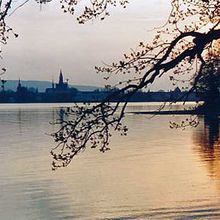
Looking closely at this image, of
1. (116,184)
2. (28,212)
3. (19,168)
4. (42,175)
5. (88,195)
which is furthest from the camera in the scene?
(19,168)

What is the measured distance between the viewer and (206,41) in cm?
1065

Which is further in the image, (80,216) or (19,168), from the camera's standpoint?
(19,168)

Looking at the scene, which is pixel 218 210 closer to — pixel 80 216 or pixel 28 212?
pixel 80 216

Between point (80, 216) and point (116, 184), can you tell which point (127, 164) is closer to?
point (116, 184)

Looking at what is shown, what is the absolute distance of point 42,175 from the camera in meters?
32.2

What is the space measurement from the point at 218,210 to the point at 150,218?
2.35 metres

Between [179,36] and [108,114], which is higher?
[179,36]

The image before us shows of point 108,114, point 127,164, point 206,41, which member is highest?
point 206,41

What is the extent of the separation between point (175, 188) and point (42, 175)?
8575 mm

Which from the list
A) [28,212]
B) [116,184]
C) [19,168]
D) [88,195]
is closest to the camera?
[28,212]

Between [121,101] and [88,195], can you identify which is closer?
[121,101]

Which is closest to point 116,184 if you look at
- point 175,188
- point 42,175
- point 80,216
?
point 175,188

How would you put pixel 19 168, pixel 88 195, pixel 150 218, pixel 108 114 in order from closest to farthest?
pixel 108 114
pixel 150 218
pixel 88 195
pixel 19 168

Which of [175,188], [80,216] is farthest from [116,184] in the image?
[80,216]
